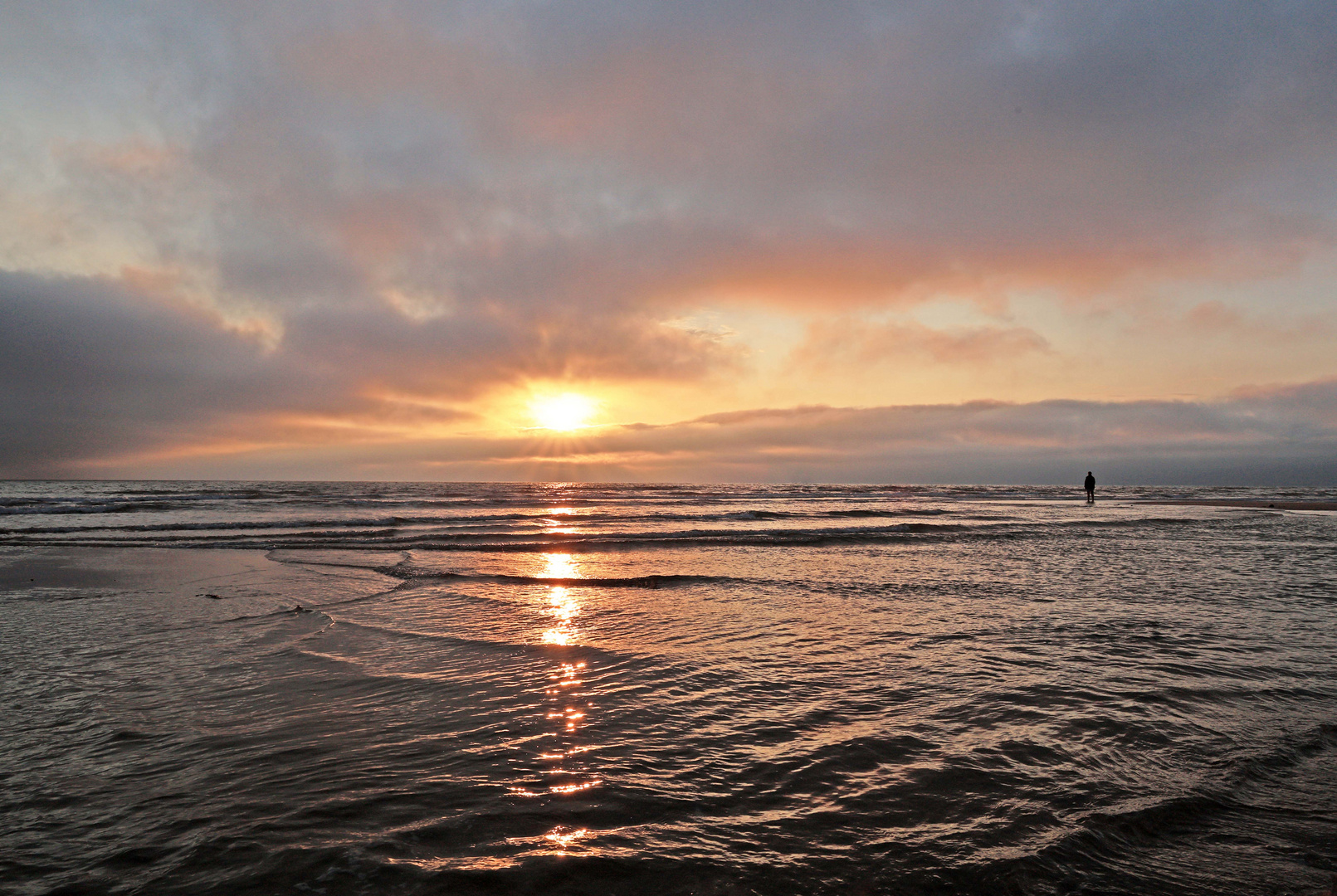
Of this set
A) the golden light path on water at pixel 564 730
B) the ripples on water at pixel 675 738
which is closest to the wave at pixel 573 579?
the ripples on water at pixel 675 738

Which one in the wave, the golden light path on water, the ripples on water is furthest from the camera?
the wave

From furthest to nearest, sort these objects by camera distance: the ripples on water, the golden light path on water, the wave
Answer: the wave
the golden light path on water
the ripples on water

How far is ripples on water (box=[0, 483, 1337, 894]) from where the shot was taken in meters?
3.58

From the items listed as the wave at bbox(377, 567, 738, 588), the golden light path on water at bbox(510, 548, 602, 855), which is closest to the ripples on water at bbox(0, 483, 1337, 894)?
the golden light path on water at bbox(510, 548, 602, 855)

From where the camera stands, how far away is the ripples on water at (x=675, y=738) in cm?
358

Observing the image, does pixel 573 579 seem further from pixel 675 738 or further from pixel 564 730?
pixel 675 738

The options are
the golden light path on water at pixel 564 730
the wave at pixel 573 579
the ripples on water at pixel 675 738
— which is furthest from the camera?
the wave at pixel 573 579

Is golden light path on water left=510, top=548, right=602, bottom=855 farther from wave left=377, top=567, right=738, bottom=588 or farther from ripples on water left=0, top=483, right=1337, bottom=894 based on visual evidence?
wave left=377, top=567, right=738, bottom=588

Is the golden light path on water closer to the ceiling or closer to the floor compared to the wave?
closer to the ceiling

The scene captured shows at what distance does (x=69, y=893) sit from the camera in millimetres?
3338

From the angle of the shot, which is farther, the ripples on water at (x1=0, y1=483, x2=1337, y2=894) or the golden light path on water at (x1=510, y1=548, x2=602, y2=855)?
the golden light path on water at (x1=510, y1=548, x2=602, y2=855)

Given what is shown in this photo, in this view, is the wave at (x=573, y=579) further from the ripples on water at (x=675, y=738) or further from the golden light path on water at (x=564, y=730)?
the golden light path on water at (x=564, y=730)

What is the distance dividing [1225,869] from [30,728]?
9.02m

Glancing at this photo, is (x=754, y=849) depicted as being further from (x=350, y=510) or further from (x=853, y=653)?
(x=350, y=510)
